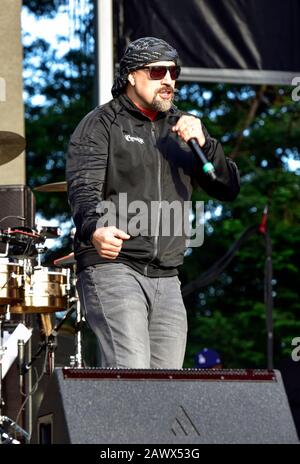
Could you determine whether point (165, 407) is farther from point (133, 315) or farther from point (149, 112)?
point (149, 112)

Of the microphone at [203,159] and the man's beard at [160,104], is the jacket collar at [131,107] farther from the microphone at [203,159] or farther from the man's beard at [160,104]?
the microphone at [203,159]

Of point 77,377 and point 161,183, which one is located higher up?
point 161,183

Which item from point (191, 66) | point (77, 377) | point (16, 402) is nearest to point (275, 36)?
point (191, 66)

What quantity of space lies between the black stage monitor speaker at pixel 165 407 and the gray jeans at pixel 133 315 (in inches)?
30.0

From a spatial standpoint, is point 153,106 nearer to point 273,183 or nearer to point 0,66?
point 0,66

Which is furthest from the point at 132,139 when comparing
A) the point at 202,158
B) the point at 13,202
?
the point at 13,202

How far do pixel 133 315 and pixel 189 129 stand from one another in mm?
782

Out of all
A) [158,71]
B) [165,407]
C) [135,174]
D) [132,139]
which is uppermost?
[158,71]

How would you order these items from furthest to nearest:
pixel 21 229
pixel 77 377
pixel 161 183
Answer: pixel 21 229, pixel 161 183, pixel 77 377

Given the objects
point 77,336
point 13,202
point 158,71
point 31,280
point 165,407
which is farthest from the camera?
point 13,202

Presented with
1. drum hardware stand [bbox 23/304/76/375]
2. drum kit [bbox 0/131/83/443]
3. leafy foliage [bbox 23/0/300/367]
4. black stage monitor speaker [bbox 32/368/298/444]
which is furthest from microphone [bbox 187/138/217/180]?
leafy foliage [bbox 23/0/300/367]

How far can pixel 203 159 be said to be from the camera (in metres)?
4.64

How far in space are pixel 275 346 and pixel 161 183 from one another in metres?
15.0

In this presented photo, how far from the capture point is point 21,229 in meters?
7.70
